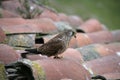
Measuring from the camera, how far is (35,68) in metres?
4.59

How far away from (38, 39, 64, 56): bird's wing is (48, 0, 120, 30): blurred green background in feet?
44.8

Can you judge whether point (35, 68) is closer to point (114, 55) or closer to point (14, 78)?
point (14, 78)

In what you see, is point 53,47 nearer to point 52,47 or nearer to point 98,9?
point 52,47

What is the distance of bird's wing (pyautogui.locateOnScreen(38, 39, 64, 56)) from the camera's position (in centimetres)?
514

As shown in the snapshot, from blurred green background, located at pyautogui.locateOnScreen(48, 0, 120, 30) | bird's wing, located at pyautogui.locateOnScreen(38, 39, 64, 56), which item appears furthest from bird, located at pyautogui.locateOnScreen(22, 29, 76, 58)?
blurred green background, located at pyautogui.locateOnScreen(48, 0, 120, 30)

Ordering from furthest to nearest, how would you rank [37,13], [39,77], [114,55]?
[37,13] < [114,55] < [39,77]

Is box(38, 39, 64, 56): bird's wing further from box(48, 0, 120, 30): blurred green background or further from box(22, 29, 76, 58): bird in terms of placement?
box(48, 0, 120, 30): blurred green background

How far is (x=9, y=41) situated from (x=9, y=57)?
0.91 meters

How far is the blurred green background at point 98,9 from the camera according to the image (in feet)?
63.9

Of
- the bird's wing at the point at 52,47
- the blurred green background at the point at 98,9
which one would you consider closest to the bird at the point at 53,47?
the bird's wing at the point at 52,47

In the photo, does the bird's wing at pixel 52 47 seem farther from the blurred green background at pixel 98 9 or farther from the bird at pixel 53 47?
the blurred green background at pixel 98 9

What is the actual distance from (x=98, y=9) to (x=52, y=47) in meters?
16.0

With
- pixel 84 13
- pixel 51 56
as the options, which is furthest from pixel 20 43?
pixel 84 13

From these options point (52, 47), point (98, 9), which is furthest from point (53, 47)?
point (98, 9)
